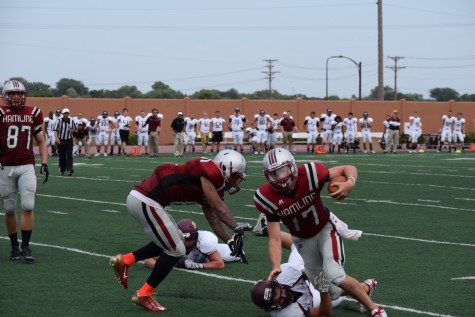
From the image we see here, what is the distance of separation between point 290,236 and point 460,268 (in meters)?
2.51

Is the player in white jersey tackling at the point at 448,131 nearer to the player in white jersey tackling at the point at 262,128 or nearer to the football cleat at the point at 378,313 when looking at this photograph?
the player in white jersey tackling at the point at 262,128

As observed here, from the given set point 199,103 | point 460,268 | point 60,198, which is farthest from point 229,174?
point 199,103

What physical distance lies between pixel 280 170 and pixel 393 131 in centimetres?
3152

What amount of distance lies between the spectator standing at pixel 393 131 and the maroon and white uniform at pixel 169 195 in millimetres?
30273

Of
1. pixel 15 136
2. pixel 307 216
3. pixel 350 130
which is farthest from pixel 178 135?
pixel 307 216

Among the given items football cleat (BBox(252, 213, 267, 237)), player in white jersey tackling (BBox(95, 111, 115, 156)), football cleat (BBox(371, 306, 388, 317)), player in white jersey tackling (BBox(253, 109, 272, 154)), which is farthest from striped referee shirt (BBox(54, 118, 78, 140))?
football cleat (BBox(371, 306, 388, 317))

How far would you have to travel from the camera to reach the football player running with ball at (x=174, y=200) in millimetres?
7754

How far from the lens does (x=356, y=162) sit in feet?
97.7

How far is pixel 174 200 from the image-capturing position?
26.1ft

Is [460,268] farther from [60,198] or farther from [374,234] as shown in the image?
[60,198]

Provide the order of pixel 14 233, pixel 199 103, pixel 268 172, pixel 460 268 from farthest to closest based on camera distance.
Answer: pixel 199 103
pixel 14 233
pixel 460 268
pixel 268 172

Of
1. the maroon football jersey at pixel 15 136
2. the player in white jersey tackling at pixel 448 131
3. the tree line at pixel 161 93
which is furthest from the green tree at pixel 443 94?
the maroon football jersey at pixel 15 136

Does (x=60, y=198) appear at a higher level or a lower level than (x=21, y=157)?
lower

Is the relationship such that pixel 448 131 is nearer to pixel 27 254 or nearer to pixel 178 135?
pixel 178 135
